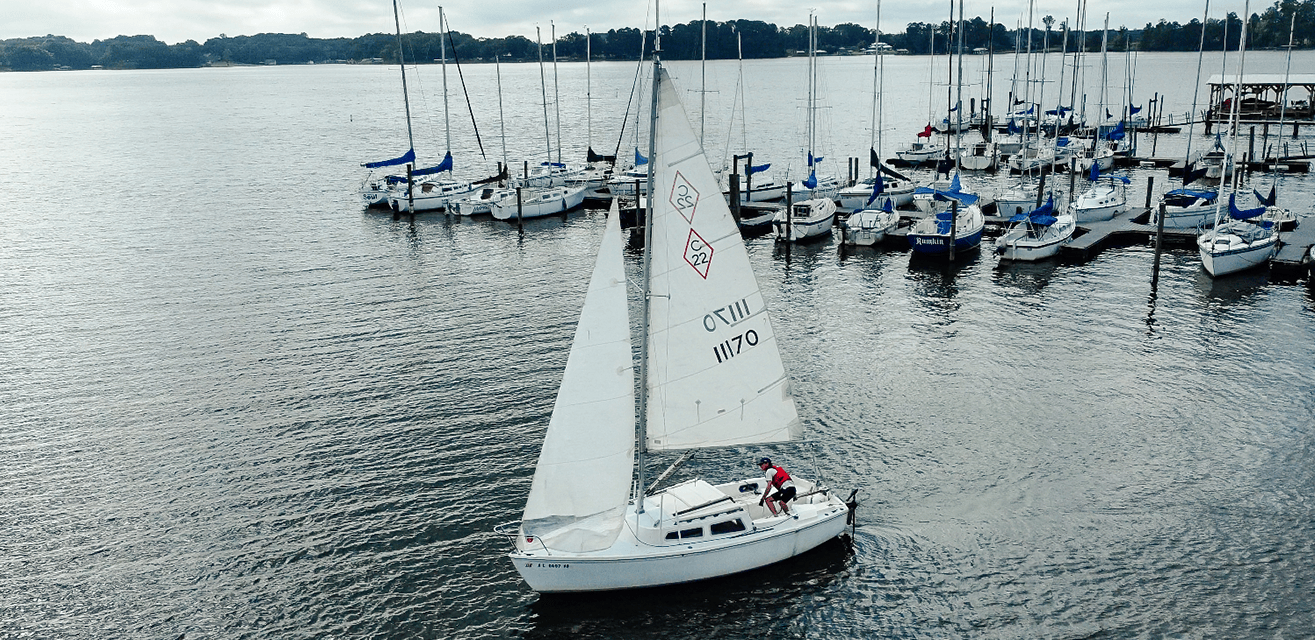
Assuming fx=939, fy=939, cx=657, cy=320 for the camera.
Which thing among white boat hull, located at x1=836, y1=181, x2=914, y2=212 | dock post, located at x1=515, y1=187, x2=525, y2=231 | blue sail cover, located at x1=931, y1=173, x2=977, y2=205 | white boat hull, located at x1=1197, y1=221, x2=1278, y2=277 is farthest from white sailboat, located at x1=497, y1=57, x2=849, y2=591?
dock post, located at x1=515, y1=187, x2=525, y2=231

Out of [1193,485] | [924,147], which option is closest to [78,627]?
[1193,485]

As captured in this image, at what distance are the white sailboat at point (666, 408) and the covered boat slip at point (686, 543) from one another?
0.04 meters

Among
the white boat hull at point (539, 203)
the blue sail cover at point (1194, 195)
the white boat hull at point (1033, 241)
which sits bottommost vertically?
the white boat hull at point (1033, 241)

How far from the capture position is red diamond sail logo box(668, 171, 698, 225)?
72.9 feet

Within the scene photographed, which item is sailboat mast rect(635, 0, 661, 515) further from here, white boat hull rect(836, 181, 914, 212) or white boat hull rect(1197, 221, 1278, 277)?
white boat hull rect(836, 181, 914, 212)

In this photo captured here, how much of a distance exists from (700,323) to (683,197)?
3336 mm

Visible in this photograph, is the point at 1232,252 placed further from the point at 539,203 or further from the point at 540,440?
the point at 539,203

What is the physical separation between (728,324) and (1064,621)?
37.6 ft

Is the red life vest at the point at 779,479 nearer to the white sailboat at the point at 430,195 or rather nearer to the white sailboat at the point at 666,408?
the white sailboat at the point at 666,408

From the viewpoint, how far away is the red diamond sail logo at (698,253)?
22797 mm

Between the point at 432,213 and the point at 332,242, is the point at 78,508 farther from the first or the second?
the point at 432,213

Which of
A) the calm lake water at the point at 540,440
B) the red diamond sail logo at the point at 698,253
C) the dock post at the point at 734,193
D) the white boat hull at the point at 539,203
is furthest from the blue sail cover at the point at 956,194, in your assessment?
the red diamond sail logo at the point at 698,253

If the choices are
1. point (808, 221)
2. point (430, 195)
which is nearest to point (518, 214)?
point (430, 195)

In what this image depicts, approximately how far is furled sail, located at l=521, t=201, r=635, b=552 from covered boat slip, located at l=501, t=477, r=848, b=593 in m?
0.56
